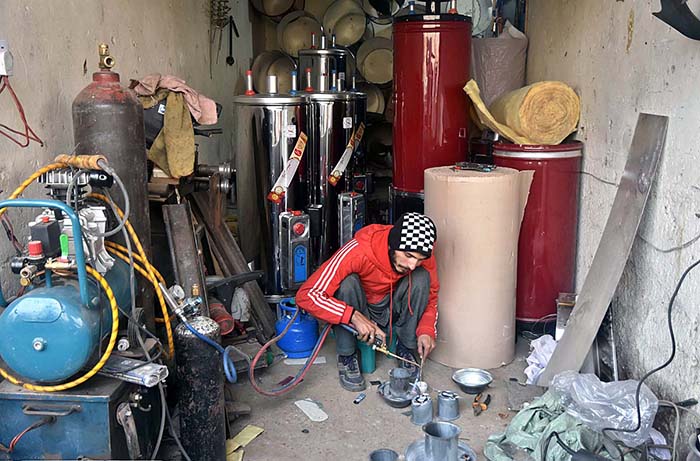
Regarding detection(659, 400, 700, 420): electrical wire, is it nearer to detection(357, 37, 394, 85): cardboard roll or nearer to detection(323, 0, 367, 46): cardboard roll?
detection(357, 37, 394, 85): cardboard roll

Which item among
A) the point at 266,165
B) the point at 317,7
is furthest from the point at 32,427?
the point at 317,7

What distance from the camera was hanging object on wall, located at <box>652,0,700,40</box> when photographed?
200 cm

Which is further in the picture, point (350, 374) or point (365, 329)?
point (350, 374)

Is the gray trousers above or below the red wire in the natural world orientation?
below

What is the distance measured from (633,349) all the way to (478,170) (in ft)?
3.26

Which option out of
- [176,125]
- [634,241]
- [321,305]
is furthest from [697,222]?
[176,125]

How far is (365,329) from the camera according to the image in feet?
9.09

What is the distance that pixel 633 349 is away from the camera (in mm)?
2664

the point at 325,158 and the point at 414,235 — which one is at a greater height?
the point at 325,158

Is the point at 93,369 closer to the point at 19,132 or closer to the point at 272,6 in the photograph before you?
the point at 19,132

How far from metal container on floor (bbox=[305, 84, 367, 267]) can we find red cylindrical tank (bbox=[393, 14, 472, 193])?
1.12 ft

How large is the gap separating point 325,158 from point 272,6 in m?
2.62

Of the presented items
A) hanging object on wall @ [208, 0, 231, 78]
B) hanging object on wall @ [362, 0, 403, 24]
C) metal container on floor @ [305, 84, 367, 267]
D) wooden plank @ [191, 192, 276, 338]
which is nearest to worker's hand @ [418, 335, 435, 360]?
wooden plank @ [191, 192, 276, 338]

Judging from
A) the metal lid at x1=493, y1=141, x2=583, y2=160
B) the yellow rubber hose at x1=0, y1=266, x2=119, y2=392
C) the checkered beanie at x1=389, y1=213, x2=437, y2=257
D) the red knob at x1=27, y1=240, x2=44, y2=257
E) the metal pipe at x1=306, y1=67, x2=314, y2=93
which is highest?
the metal pipe at x1=306, y1=67, x2=314, y2=93
